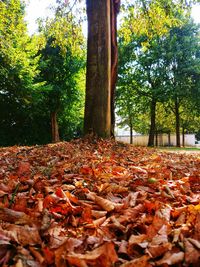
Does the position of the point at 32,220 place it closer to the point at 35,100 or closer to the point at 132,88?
the point at 35,100

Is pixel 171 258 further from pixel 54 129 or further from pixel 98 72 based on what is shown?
pixel 54 129

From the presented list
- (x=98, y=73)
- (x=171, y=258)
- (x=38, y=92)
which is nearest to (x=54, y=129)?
(x=38, y=92)

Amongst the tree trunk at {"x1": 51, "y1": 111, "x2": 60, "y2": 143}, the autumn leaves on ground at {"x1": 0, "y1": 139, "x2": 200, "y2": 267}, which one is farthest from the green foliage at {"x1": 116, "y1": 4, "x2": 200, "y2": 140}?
the autumn leaves on ground at {"x1": 0, "y1": 139, "x2": 200, "y2": 267}

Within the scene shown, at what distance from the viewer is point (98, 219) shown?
1.96 meters

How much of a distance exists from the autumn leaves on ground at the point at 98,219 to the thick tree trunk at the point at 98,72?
333cm

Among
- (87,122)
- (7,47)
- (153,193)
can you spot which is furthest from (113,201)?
(7,47)

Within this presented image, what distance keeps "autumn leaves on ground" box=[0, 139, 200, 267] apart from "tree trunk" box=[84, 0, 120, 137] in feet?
10.9

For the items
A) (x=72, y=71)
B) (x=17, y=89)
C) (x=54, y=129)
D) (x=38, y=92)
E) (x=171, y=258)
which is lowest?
(x=171, y=258)

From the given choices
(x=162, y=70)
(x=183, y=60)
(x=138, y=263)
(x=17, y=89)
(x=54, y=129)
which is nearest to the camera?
(x=138, y=263)

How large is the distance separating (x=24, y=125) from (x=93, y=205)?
21.2m

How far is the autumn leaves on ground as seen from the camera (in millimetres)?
1449

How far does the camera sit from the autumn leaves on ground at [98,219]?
1.45m

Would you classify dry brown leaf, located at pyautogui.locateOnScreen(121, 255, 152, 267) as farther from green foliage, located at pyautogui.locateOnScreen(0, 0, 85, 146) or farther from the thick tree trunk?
green foliage, located at pyautogui.locateOnScreen(0, 0, 85, 146)

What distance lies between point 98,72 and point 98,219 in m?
5.12
